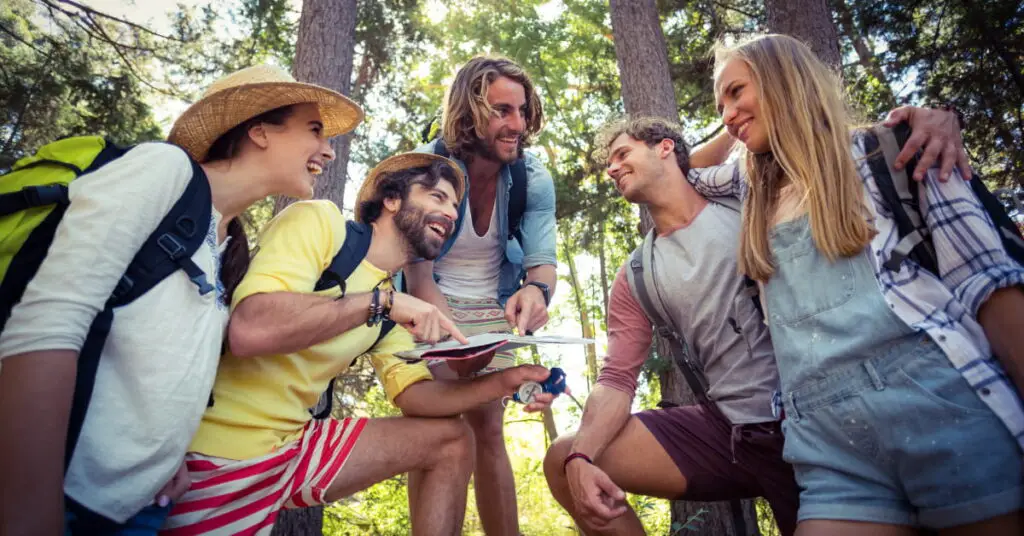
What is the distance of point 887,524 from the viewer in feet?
6.52

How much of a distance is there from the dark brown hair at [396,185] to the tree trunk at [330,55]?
2.52m

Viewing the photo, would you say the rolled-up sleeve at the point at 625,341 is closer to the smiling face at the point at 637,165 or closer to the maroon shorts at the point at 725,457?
the maroon shorts at the point at 725,457

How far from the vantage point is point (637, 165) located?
10.8 feet

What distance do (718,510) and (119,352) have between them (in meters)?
4.83

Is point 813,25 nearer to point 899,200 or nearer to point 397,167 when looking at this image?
point 899,200

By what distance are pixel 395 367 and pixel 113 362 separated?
1.24 m

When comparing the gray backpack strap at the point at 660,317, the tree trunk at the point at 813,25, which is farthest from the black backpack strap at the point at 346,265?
the tree trunk at the point at 813,25

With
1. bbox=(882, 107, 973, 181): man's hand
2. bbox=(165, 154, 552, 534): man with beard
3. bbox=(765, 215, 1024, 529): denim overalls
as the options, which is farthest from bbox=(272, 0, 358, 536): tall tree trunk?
bbox=(882, 107, 973, 181): man's hand

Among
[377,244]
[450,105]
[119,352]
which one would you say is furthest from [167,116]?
[119,352]

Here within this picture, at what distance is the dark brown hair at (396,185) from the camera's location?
3002mm

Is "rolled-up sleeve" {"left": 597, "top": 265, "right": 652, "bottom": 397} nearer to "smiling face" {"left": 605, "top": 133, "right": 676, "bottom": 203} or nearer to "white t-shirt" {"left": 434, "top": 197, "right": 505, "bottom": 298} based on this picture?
"smiling face" {"left": 605, "top": 133, "right": 676, "bottom": 203}

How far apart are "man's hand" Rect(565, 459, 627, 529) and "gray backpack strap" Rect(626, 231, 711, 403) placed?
661mm

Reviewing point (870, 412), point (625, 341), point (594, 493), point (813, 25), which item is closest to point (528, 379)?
point (594, 493)

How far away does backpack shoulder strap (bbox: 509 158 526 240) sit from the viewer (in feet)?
12.0
